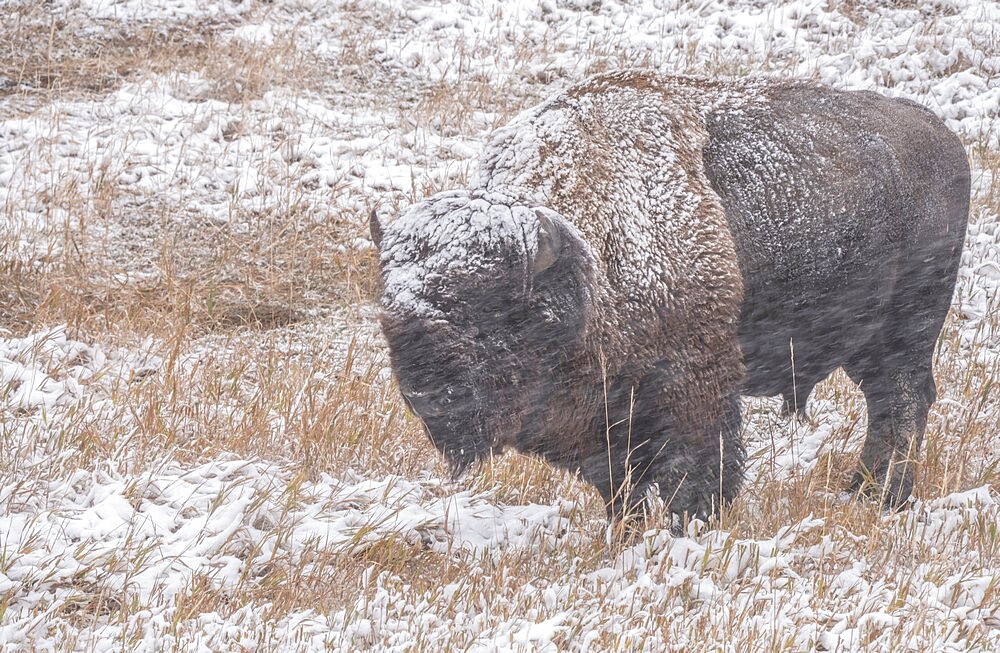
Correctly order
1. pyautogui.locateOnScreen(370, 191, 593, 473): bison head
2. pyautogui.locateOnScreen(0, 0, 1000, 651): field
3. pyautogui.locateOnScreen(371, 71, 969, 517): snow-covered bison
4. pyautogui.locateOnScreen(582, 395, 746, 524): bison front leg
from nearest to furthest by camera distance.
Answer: pyautogui.locateOnScreen(370, 191, 593, 473): bison head, pyautogui.locateOnScreen(371, 71, 969, 517): snow-covered bison, pyautogui.locateOnScreen(0, 0, 1000, 651): field, pyautogui.locateOnScreen(582, 395, 746, 524): bison front leg

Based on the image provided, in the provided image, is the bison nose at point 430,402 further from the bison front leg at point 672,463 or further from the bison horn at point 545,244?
the bison front leg at point 672,463

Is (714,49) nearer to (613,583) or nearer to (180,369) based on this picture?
(180,369)

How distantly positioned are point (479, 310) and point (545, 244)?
0.30 meters

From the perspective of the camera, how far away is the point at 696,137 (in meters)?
3.96

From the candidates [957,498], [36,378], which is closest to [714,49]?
[957,498]

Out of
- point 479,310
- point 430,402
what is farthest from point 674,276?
point 430,402

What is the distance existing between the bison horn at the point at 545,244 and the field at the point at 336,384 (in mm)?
1122

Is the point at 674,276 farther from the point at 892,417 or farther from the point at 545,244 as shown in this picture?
the point at 892,417

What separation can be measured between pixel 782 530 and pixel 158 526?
2335mm

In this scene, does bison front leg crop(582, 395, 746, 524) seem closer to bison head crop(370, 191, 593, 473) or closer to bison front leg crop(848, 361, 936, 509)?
bison head crop(370, 191, 593, 473)

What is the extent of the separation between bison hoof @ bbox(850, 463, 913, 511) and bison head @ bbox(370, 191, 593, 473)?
2.02m

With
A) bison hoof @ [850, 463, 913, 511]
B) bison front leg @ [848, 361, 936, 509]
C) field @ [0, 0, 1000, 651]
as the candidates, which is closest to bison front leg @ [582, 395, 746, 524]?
field @ [0, 0, 1000, 651]

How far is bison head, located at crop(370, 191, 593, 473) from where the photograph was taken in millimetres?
2914

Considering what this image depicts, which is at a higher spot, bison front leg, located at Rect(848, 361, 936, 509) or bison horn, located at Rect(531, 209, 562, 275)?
bison horn, located at Rect(531, 209, 562, 275)
